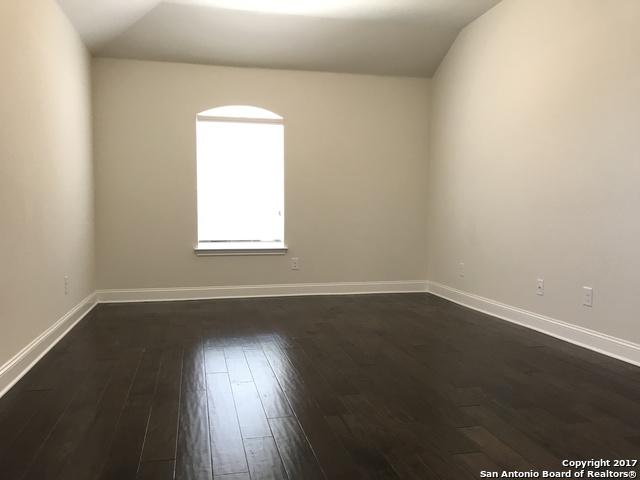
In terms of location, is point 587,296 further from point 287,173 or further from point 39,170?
point 39,170

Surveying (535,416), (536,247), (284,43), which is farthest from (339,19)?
(535,416)

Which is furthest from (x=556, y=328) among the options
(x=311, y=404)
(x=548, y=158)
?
(x=311, y=404)

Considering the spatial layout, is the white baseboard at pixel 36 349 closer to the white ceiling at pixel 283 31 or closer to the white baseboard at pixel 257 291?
the white baseboard at pixel 257 291

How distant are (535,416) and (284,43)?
4.15 m

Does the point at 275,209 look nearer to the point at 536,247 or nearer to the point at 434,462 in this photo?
the point at 536,247

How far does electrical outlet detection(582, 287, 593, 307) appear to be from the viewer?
11.4 feet

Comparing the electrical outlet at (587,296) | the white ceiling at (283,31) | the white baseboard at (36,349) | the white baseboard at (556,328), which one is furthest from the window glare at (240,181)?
the electrical outlet at (587,296)

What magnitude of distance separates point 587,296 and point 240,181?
11.8 feet

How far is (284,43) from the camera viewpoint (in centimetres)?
510

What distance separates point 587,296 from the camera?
351 cm

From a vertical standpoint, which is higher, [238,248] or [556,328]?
[238,248]

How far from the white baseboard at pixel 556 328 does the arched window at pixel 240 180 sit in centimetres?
206

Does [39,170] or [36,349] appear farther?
[39,170]

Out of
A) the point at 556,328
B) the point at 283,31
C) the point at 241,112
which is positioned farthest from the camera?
the point at 241,112
